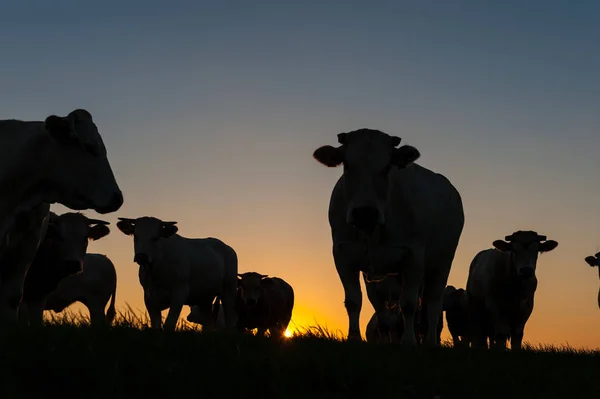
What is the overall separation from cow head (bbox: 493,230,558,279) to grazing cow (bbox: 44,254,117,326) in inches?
393

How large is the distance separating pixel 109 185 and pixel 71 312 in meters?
1.70

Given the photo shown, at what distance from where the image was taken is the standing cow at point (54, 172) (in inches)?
366

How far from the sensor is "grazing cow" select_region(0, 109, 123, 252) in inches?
366

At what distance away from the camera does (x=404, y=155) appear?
32.9 ft


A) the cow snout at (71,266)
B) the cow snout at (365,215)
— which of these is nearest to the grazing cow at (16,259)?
the cow snout at (365,215)

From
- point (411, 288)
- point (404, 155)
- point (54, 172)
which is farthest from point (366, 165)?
point (54, 172)

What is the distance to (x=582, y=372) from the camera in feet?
27.6

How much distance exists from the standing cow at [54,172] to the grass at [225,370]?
6.81 feet

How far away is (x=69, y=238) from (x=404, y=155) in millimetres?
7039

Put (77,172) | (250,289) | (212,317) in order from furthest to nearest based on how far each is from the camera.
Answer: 1. (250,289)
2. (212,317)
3. (77,172)

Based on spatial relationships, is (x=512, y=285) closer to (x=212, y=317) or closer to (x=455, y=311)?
(x=455, y=311)

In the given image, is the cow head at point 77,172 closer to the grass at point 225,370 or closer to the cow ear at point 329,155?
the grass at point 225,370

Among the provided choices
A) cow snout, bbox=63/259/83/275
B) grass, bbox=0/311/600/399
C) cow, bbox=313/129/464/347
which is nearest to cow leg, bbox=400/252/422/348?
cow, bbox=313/129/464/347

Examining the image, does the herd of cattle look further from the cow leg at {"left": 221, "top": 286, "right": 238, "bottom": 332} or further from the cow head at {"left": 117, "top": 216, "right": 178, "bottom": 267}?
the cow leg at {"left": 221, "top": 286, "right": 238, "bottom": 332}
